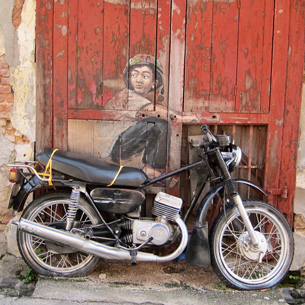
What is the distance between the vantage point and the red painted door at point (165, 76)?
3.39m

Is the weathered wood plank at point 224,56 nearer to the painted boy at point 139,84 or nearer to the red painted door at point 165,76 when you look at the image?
the red painted door at point 165,76

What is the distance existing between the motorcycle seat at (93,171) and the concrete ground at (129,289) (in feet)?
2.97

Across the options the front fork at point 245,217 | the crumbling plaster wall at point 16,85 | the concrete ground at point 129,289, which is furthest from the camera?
the crumbling plaster wall at point 16,85

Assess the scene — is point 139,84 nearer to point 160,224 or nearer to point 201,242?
point 160,224

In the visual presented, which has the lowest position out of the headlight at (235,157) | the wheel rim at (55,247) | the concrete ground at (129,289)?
the concrete ground at (129,289)

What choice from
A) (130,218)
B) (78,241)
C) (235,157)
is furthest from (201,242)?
(78,241)

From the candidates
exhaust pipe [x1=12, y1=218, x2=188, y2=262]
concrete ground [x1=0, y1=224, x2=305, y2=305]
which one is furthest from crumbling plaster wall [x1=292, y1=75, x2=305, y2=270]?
exhaust pipe [x1=12, y1=218, x2=188, y2=262]

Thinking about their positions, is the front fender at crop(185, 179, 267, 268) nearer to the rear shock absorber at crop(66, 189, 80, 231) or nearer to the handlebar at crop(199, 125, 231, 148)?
the handlebar at crop(199, 125, 231, 148)

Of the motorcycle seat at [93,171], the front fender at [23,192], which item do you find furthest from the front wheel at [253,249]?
the front fender at [23,192]

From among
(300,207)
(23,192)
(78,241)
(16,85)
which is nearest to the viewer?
(78,241)

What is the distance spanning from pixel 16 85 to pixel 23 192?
1.03 metres

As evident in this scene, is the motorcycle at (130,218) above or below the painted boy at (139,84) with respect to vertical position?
below

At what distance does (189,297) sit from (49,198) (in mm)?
1477

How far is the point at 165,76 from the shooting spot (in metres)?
3.45
